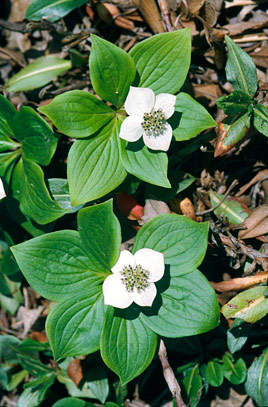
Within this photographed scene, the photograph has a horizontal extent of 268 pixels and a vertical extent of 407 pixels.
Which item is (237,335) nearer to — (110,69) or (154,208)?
(154,208)

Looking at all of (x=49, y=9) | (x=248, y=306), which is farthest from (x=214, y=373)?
(x=49, y=9)

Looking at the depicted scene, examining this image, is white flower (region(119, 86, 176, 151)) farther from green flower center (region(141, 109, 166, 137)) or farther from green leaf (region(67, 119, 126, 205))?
green leaf (region(67, 119, 126, 205))

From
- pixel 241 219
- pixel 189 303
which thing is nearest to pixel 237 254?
pixel 241 219

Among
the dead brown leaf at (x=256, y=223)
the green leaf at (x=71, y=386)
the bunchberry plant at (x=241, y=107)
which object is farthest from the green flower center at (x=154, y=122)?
the green leaf at (x=71, y=386)

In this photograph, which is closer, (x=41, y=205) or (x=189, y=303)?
(x=189, y=303)

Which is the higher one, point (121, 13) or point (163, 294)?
point (121, 13)

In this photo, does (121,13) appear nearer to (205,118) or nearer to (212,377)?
(205,118)
